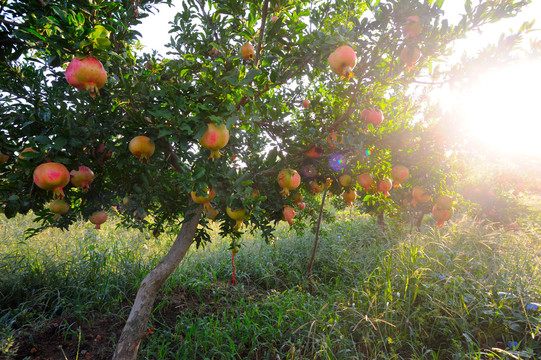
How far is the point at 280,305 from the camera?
3.22 m

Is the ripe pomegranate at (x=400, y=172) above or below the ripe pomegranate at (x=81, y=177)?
above

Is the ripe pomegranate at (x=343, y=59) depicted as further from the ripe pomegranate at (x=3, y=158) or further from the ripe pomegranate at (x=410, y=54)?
the ripe pomegranate at (x=3, y=158)

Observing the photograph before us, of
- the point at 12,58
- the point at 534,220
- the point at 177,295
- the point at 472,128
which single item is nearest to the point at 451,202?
the point at 472,128

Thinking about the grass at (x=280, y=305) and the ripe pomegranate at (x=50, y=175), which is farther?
the grass at (x=280, y=305)

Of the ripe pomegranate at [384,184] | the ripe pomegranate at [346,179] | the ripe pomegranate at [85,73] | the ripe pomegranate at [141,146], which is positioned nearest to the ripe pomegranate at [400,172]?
the ripe pomegranate at [384,184]

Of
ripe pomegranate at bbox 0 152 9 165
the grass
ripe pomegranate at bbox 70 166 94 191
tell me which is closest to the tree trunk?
the grass

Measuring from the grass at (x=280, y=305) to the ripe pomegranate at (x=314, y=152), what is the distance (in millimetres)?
1350

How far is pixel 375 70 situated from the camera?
1765 mm

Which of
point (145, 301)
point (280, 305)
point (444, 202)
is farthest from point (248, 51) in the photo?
point (280, 305)

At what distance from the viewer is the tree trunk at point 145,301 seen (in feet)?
7.38

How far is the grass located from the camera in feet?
7.89

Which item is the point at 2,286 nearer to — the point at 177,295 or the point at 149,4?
the point at 177,295

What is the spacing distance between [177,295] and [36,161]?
8.55ft

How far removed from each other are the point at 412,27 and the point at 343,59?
468mm
